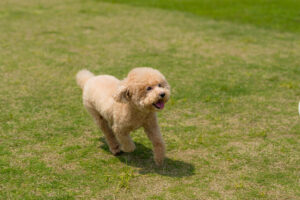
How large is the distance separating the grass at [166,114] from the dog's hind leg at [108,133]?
101mm

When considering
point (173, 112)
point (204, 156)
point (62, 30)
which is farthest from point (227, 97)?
point (62, 30)

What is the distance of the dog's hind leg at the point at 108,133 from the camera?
3.73m

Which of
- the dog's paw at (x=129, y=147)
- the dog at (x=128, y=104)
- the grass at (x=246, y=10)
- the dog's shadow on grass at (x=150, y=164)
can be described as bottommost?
the dog's shadow on grass at (x=150, y=164)

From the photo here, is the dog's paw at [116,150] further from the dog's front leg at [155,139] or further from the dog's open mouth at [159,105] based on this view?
the dog's open mouth at [159,105]

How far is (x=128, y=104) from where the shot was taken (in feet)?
10.9

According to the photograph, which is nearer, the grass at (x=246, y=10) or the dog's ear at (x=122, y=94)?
the dog's ear at (x=122, y=94)

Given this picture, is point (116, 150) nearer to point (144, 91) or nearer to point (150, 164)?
point (150, 164)

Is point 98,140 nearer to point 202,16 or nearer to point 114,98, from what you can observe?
point 114,98

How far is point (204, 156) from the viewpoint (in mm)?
3646

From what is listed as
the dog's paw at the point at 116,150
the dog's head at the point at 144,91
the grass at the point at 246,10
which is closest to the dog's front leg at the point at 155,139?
the dog's head at the point at 144,91

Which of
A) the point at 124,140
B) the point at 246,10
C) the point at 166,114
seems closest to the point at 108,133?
the point at 124,140

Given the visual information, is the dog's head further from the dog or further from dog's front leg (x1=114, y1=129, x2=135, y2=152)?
dog's front leg (x1=114, y1=129, x2=135, y2=152)

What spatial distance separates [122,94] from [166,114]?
55.8 inches

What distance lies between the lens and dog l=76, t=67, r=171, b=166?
314cm
